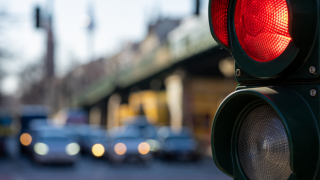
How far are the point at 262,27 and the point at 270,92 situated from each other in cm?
25

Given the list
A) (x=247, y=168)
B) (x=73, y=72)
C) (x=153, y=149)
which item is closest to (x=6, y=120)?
(x=153, y=149)

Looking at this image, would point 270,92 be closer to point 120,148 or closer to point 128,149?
point 128,149

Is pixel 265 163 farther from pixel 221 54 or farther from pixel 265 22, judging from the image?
pixel 221 54

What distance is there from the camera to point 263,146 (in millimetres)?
1743

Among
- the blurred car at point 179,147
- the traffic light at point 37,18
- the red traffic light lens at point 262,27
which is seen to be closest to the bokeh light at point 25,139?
the blurred car at point 179,147

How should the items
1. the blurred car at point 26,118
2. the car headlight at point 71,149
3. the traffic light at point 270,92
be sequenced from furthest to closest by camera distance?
1. the blurred car at point 26,118
2. the car headlight at point 71,149
3. the traffic light at point 270,92

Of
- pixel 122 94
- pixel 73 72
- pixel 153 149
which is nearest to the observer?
pixel 153 149

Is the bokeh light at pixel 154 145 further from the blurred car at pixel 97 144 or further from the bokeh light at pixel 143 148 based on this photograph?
the bokeh light at pixel 143 148

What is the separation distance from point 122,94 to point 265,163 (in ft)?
182

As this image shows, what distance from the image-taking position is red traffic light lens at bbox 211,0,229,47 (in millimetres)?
1828

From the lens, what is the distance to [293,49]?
1.53 meters

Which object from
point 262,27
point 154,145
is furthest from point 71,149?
point 262,27

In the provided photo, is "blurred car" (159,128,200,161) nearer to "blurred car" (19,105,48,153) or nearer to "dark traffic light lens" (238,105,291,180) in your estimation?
"blurred car" (19,105,48,153)

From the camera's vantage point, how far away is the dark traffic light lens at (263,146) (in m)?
1.63
